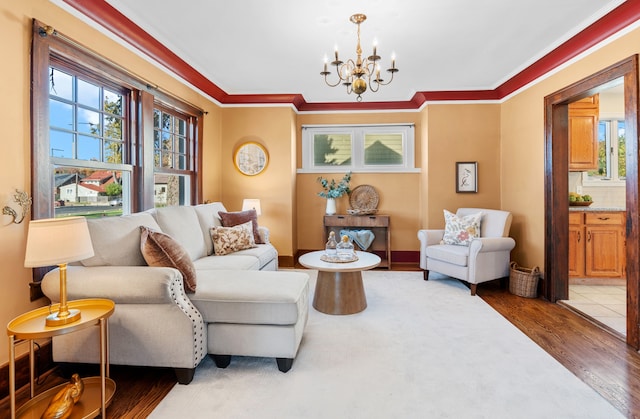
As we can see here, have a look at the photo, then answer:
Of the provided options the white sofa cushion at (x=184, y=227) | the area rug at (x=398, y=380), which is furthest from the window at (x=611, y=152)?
the white sofa cushion at (x=184, y=227)

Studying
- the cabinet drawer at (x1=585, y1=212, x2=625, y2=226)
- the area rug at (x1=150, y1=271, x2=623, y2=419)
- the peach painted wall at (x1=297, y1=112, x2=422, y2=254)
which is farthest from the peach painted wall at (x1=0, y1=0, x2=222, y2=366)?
the cabinet drawer at (x1=585, y1=212, x2=625, y2=226)

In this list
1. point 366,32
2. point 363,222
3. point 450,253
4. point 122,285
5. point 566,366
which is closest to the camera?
point 122,285

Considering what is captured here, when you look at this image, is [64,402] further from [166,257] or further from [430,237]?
[430,237]

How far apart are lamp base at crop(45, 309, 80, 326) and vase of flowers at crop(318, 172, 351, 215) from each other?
372 centimetres

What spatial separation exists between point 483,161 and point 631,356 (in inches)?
116

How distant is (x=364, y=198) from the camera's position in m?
5.26

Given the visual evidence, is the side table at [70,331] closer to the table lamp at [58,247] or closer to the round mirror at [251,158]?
the table lamp at [58,247]

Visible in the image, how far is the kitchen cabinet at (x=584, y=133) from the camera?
400 cm

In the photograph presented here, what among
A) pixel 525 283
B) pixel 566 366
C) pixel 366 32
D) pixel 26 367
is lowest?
pixel 566 366

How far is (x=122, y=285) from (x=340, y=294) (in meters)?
1.80

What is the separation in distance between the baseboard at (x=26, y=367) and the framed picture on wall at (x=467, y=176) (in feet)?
15.5

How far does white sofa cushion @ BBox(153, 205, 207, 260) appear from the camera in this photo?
2.94 m

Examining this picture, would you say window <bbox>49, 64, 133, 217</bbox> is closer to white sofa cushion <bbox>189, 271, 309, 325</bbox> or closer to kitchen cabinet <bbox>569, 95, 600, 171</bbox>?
white sofa cushion <bbox>189, 271, 309, 325</bbox>

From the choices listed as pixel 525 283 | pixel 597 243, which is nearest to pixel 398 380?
pixel 525 283
